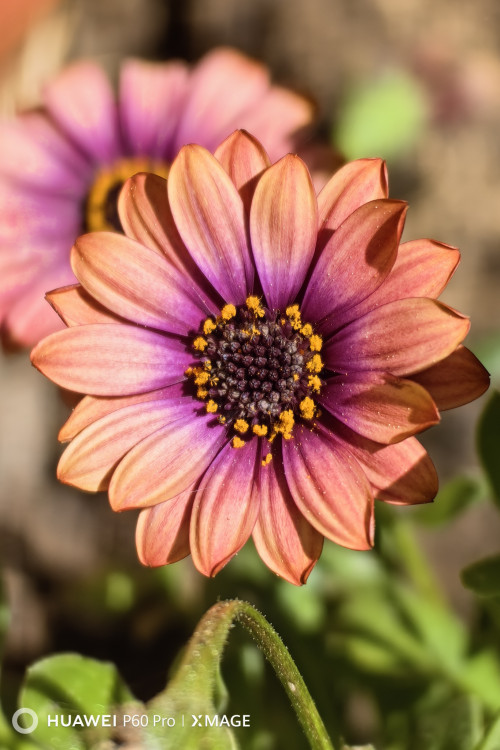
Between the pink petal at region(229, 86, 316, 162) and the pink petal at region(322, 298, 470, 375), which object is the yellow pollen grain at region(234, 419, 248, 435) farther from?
the pink petal at region(229, 86, 316, 162)

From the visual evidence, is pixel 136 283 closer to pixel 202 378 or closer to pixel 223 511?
pixel 202 378

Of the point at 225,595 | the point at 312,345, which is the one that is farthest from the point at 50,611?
the point at 312,345

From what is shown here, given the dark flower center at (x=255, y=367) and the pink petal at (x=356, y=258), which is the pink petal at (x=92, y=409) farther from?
the pink petal at (x=356, y=258)

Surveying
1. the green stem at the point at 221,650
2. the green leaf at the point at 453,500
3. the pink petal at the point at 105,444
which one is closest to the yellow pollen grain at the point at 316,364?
the pink petal at the point at 105,444

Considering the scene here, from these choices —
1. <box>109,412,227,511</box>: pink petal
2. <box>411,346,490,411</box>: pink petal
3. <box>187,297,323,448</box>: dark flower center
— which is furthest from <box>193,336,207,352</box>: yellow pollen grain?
<box>411,346,490,411</box>: pink petal

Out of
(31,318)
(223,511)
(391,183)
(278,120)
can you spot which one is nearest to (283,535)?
(223,511)
